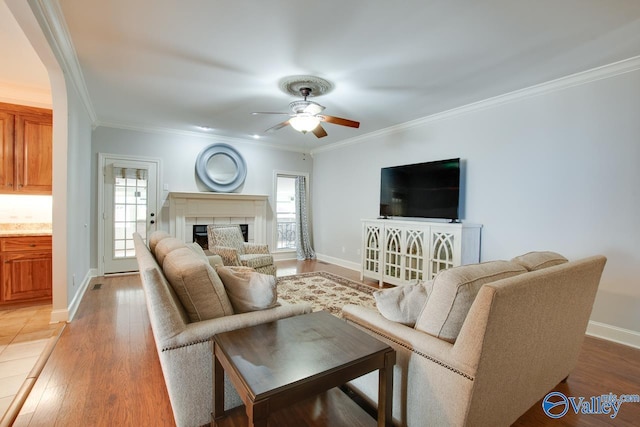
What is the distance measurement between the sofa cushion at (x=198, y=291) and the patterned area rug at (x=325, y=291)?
1.93 meters

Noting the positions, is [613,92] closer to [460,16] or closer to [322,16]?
[460,16]

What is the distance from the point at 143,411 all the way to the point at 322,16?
2786 millimetres

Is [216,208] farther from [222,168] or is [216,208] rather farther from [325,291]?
[325,291]

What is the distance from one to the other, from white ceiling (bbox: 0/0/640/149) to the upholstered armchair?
1.80 meters

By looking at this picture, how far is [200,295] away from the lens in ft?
5.13

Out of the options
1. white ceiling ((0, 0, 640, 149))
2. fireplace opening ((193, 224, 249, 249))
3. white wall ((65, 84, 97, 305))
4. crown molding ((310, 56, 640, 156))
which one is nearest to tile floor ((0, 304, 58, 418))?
white wall ((65, 84, 97, 305))

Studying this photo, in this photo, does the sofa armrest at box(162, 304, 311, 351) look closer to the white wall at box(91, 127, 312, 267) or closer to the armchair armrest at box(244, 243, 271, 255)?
the armchair armrest at box(244, 243, 271, 255)

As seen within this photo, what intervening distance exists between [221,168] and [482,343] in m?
5.45

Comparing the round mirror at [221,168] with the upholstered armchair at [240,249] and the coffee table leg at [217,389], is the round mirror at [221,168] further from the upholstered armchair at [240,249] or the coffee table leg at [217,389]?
the coffee table leg at [217,389]

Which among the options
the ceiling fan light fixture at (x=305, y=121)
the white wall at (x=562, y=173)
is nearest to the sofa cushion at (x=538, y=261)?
the white wall at (x=562, y=173)

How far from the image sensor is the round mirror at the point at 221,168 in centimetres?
554

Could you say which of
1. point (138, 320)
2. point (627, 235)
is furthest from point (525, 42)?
point (138, 320)

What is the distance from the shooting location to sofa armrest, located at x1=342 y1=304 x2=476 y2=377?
1.21 metres

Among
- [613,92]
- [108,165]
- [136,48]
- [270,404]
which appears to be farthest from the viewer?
[108,165]
